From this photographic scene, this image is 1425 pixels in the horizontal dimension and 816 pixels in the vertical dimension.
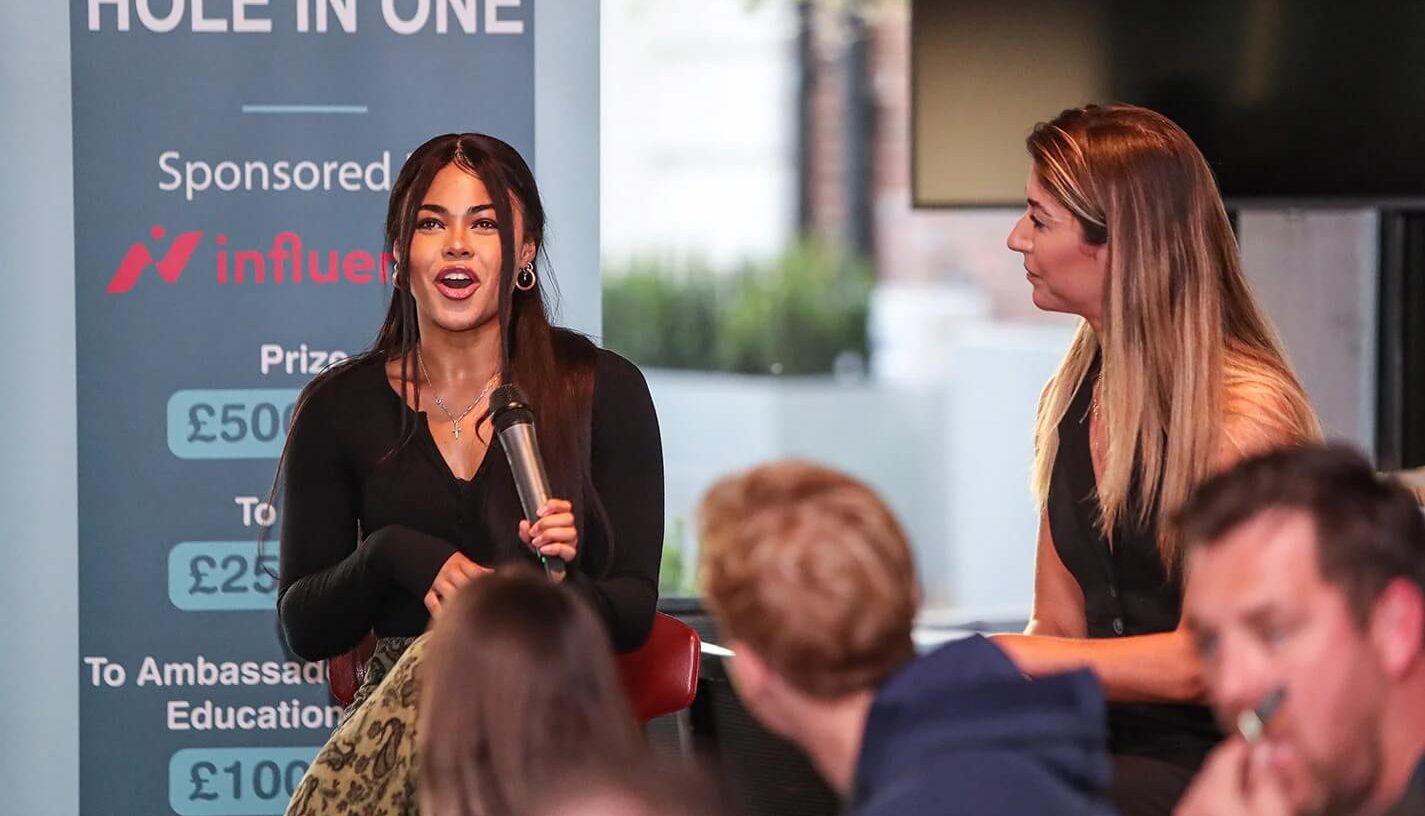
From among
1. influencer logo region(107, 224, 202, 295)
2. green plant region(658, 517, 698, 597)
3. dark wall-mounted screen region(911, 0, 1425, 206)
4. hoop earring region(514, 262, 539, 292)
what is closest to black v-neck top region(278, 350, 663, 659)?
hoop earring region(514, 262, 539, 292)

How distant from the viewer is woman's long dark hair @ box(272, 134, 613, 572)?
273 centimetres

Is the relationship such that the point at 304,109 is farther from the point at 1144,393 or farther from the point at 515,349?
the point at 1144,393

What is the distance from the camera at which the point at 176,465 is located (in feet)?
11.2

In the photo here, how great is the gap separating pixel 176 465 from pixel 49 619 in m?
0.37

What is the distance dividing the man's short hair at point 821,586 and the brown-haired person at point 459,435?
0.98 meters

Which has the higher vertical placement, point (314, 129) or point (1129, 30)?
point (1129, 30)

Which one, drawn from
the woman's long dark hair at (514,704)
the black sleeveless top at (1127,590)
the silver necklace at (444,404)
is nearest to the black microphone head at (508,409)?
the silver necklace at (444,404)

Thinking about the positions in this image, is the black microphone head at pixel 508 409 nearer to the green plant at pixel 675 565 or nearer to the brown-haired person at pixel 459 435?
the brown-haired person at pixel 459 435

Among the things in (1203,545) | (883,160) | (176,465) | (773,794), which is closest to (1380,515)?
(1203,545)

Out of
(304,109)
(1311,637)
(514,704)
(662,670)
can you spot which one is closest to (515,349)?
(662,670)

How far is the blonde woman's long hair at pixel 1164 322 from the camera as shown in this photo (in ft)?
7.98

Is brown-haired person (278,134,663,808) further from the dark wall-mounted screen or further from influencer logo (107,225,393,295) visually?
the dark wall-mounted screen

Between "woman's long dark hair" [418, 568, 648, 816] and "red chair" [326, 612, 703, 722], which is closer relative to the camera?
"woman's long dark hair" [418, 568, 648, 816]

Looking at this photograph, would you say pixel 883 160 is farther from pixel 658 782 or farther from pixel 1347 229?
pixel 658 782
